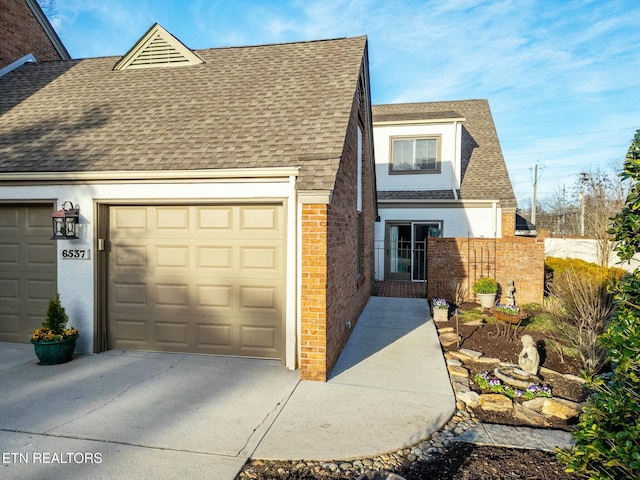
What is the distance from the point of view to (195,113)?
731 centimetres

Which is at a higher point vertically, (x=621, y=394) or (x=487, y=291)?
(x=621, y=394)

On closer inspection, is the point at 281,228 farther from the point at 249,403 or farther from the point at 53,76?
the point at 53,76

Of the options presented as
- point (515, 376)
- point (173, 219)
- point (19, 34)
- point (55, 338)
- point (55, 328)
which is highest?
point (19, 34)

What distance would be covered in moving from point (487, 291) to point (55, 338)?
9.57 m

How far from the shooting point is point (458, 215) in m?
14.1

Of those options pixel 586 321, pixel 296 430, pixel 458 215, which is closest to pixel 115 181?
pixel 296 430

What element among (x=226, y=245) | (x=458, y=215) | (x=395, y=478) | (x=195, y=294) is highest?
(x=458, y=215)

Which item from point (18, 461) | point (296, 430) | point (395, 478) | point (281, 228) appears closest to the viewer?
point (395, 478)

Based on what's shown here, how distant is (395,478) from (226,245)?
450 cm

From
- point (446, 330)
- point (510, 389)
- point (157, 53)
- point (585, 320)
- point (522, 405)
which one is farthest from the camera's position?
point (157, 53)

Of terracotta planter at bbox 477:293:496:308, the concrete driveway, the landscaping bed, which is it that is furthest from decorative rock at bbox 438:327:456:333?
terracotta planter at bbox 477:293:496:308

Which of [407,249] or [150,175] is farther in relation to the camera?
[407,249]

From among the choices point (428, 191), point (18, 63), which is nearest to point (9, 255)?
point (18, 63)

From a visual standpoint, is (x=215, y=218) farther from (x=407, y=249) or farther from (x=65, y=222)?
(x=407, y=249)
